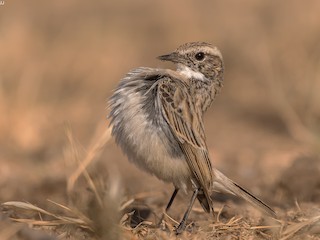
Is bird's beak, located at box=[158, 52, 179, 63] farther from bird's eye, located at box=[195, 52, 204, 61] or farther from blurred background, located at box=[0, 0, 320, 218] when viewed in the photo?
blurred background, located at box=[0, 0, 320, 218]

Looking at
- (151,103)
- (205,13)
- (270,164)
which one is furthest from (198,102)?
(205,13)

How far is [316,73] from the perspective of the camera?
11164 mm

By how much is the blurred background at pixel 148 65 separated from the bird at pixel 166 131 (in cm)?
81

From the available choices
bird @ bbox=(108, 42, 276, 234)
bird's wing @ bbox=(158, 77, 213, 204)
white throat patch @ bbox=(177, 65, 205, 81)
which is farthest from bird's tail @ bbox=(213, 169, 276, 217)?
white throat patch @ bbox=(177, 65, 205, 81)

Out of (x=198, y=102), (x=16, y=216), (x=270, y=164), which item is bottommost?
(x=270, y=164)

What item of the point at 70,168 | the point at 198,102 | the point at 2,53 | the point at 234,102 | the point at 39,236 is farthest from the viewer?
the point at 234,102

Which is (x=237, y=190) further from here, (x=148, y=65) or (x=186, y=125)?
(x=148, y=65)

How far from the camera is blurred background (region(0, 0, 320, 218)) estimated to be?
9.40 meters

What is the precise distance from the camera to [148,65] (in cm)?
1473

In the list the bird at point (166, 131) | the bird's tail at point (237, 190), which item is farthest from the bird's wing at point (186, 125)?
the bird's tail at point (237, 190)

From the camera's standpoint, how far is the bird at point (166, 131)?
651 cm

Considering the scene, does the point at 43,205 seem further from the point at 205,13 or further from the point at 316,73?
the point at 205,13

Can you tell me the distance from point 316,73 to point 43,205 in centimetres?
515

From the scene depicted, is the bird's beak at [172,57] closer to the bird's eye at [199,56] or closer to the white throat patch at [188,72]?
the white throat patch at [188,72]
